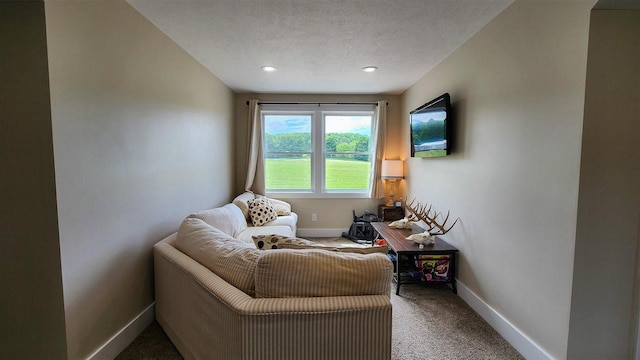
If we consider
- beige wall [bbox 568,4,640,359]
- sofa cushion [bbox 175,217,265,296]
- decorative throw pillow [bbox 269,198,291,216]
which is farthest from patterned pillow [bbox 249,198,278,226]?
beige wall [bbox 568,4,640,359]

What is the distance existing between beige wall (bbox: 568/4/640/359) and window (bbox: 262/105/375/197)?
3230mm

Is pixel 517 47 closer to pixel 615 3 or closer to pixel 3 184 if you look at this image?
pixel 615 3

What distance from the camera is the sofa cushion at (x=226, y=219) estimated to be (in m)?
2.52

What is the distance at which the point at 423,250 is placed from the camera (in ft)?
8.42

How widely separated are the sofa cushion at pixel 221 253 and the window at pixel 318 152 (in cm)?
269

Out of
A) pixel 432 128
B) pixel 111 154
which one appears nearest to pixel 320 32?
pixel 432 128

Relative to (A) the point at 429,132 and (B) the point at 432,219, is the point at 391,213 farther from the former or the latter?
(A) the point at 429,132

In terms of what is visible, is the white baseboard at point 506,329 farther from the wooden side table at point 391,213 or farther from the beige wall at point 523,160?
the wooden side table at point 391,213

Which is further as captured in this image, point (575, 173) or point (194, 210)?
point (194, 210)

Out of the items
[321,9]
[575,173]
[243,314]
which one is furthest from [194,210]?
[575,173]

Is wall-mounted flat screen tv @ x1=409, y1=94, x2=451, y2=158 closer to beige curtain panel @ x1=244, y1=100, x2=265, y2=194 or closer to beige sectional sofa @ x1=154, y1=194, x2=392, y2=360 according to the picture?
beige sectional sofa @ x1=154, y1=194, x2=392, y2=360

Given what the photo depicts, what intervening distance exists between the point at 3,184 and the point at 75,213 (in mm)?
364

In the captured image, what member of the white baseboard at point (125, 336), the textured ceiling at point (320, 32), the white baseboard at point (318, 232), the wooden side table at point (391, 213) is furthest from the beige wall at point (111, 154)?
the wooden side table at point (391, 213)

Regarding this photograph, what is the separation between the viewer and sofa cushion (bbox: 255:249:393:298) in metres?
1.29
